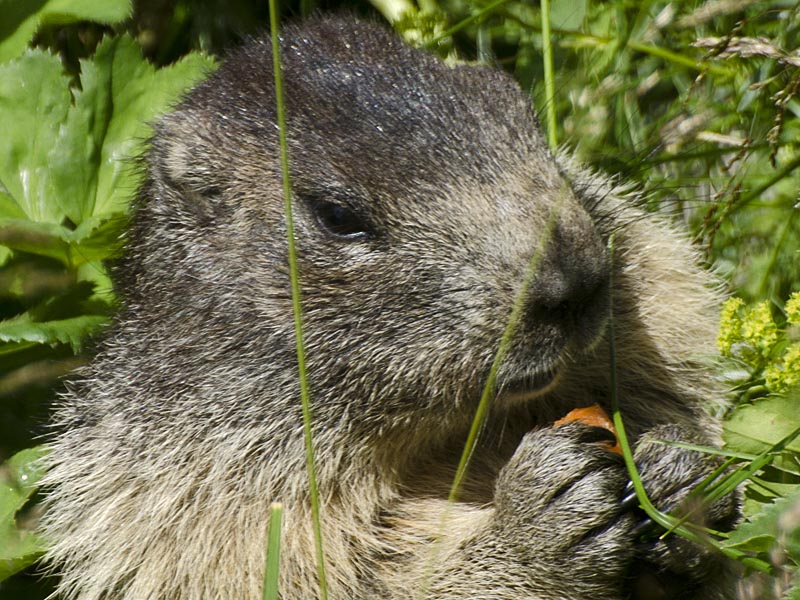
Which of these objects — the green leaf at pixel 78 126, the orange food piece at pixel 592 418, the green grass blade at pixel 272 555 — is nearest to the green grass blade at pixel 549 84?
the orange food piece at pixel 592 418

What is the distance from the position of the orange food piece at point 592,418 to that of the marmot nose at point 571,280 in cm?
41

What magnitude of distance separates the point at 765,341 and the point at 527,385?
844 millimetres

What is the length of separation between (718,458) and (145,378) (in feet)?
6.04

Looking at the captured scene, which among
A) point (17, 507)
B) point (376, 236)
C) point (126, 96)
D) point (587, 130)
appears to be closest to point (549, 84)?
point (587, 130)

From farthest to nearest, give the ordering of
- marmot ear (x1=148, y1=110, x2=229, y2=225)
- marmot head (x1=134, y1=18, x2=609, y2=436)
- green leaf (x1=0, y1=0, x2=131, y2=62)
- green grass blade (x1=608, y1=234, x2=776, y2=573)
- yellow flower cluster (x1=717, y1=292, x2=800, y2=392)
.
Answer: green leaf (x1=0, y1=0, x2=131, y2=62) < marmot ear (x1=148, y1=110, x2=229, y2=225) < yellow flower cluster (x1=717, y1=292, x2=800, y2=392) < marmot head (x1=134, y1=18, x2=609, y2=436) < green grass blade (x1=608, y1=234, x2=776, y2=573)

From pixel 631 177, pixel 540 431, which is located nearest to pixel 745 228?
pixel 631 177

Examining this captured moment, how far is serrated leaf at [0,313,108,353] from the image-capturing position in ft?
12.5

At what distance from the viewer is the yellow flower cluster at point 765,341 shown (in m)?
3.05

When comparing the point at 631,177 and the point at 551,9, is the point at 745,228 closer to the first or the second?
the point at 631,177

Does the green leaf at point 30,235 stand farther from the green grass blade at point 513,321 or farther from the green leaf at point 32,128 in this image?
the green grass blade at point 513,321

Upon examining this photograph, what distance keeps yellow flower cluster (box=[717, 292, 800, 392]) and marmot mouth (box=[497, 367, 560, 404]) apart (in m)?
0.67

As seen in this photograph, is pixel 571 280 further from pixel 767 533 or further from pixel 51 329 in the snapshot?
pixel 51 329

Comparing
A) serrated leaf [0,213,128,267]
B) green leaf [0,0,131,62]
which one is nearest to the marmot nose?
serrated leaf [0,213,128,267]

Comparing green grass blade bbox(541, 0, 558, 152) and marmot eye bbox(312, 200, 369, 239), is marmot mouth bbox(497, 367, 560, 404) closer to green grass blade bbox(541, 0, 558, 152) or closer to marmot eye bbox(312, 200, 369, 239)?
marmot eye bbox(312, 200, 369, 239)
